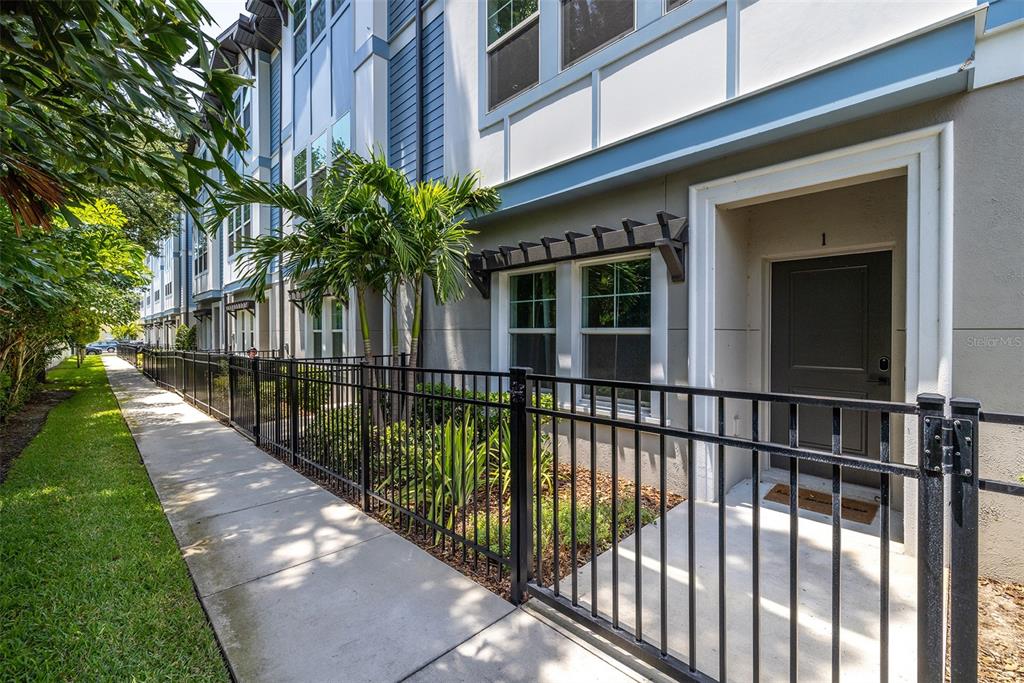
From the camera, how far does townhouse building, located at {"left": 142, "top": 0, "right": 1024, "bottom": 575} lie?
2824 mm

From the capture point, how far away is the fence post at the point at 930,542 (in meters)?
1.38

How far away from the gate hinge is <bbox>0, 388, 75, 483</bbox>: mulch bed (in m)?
7.07

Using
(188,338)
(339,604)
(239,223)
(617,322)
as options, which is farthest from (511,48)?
(188,338)

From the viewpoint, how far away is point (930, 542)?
4.66 feet

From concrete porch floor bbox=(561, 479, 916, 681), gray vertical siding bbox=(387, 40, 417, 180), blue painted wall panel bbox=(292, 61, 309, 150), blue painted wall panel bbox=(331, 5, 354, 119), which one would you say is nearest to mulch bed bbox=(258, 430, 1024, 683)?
concrete porch floor bbox=(561, 479, 916, 681)

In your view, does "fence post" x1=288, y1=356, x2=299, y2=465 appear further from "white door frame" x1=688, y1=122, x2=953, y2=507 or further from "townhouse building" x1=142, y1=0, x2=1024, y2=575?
"white door frame" x1=688, y1=122, x2=953, y2=507

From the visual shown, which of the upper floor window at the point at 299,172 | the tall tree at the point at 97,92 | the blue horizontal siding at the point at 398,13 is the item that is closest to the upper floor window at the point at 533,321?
the tall tree at the point at 97,92

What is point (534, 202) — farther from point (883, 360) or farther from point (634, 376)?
point (883, 360)

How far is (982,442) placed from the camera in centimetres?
293

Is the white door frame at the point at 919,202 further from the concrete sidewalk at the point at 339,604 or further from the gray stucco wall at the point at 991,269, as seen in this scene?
the concrete sidewalk at the point at 339,604

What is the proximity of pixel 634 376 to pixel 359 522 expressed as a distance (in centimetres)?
290

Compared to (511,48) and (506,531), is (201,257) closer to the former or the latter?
→ (511,48)

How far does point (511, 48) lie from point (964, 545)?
6.16m

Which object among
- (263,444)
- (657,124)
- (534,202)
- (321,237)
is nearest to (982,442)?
(657,124)
